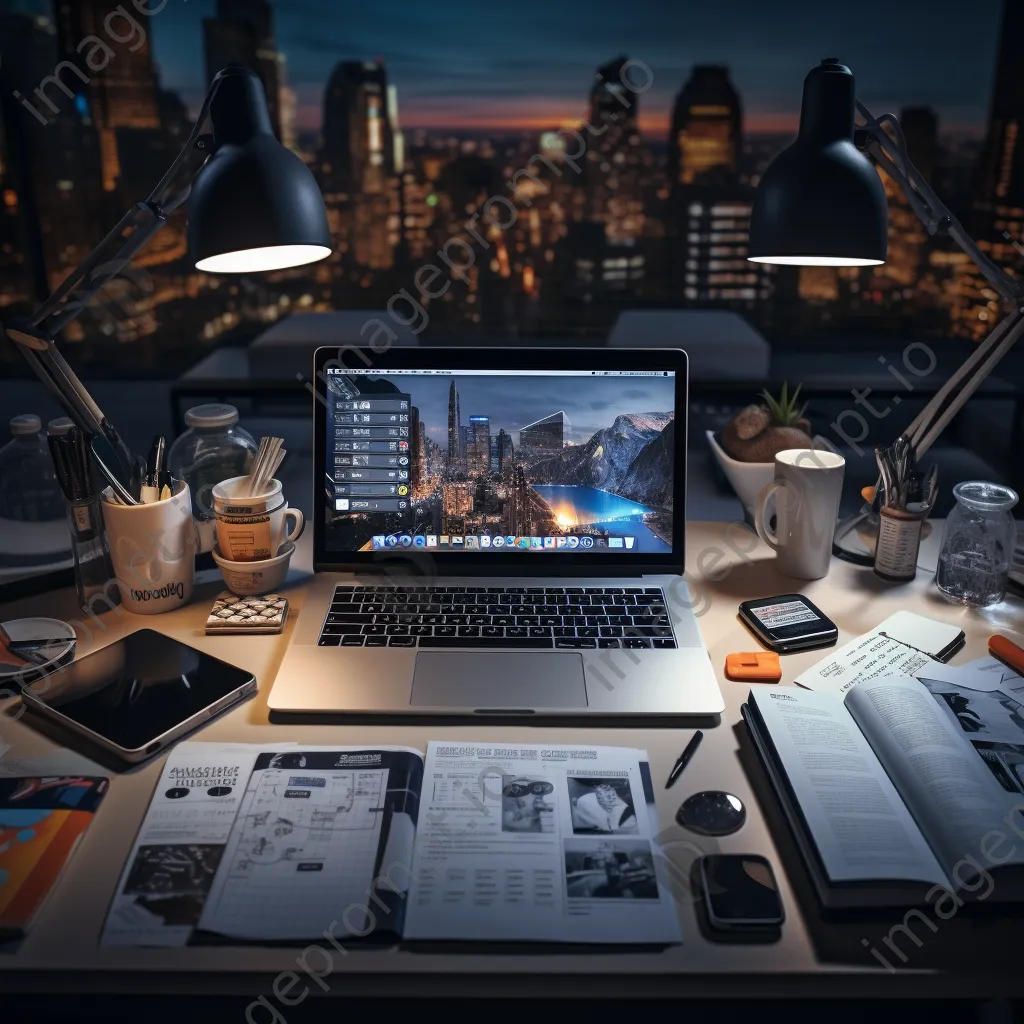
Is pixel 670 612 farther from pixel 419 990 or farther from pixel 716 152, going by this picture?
pixel 716 152

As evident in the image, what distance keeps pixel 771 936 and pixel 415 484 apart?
2.29ft

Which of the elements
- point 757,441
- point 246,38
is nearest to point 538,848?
point 757,441

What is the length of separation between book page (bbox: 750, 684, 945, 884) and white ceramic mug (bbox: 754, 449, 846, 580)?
1.09 ft

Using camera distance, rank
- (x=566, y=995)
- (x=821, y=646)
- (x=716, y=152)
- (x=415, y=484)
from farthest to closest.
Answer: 1. (x=716, y=152)
2. (x=415, y=484)
3. (x=821, y=646)
4. (x=566, y=995)

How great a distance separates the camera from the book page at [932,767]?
0.74 meters

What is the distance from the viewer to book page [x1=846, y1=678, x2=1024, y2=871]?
2.42 feet

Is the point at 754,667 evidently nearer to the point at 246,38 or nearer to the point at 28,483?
the point at 28,483

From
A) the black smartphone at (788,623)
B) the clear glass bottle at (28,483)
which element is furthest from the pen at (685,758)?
the clear glass bottle at (28,483)

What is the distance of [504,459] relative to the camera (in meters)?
1.18

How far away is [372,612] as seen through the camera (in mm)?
1109

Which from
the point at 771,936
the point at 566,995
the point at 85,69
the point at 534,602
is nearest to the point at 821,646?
the point at 534,602

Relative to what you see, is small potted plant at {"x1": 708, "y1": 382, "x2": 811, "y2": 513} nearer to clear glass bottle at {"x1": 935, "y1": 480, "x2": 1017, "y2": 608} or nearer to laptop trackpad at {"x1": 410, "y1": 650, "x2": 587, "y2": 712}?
clear glass bottle at {"x1": 935, "y1": 480, "x2": 1017, "y2": 608}

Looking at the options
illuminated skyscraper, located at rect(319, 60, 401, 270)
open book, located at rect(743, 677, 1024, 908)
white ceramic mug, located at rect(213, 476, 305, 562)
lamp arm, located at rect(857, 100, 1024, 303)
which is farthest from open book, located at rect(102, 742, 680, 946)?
illuminated skyscraper, located at rect(319, 60, 401, 270)

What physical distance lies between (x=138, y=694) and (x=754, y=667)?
668mm
